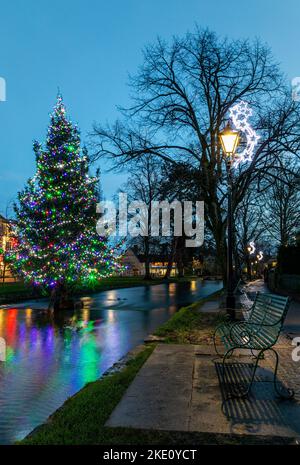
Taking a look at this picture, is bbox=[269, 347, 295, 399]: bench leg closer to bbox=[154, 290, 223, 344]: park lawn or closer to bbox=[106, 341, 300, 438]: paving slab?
bbox=[106, 341, 300, 438]: paving slab

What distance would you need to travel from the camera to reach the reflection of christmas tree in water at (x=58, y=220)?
66.3 ft

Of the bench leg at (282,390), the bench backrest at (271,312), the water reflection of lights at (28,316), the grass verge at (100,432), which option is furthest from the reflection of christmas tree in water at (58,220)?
the bench leg at (282,390)

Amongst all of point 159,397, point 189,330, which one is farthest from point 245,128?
point 159,397

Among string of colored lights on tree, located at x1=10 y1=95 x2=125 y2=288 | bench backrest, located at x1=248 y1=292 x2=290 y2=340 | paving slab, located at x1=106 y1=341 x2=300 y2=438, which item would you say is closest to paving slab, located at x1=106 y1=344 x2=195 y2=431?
paving slab, located at x1=106 y1=341 x2=300 y2=438

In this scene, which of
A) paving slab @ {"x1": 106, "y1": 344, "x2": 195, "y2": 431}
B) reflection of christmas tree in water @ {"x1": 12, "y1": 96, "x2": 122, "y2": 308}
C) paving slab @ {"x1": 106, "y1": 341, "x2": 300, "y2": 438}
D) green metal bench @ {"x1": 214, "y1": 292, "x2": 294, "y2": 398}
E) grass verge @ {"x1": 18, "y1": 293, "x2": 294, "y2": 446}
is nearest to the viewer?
grass verge @ {"x1": 18, "y1": 293, "x2": 294, "y2": 446}

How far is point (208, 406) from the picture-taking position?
4832mm

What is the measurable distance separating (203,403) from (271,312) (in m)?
1.80

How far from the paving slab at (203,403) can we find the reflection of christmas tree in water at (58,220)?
13.8m

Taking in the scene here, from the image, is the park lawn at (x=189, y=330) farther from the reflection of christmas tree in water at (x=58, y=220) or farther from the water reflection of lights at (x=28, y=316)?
the reflection of christmas tree in water at (x=58, y=220)

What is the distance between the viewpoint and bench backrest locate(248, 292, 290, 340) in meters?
5.46

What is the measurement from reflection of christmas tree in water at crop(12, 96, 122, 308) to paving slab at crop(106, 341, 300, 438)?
45.3 ft

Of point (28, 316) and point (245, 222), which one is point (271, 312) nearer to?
point (28, 316)

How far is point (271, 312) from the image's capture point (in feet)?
20.2

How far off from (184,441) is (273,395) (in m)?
1.85
